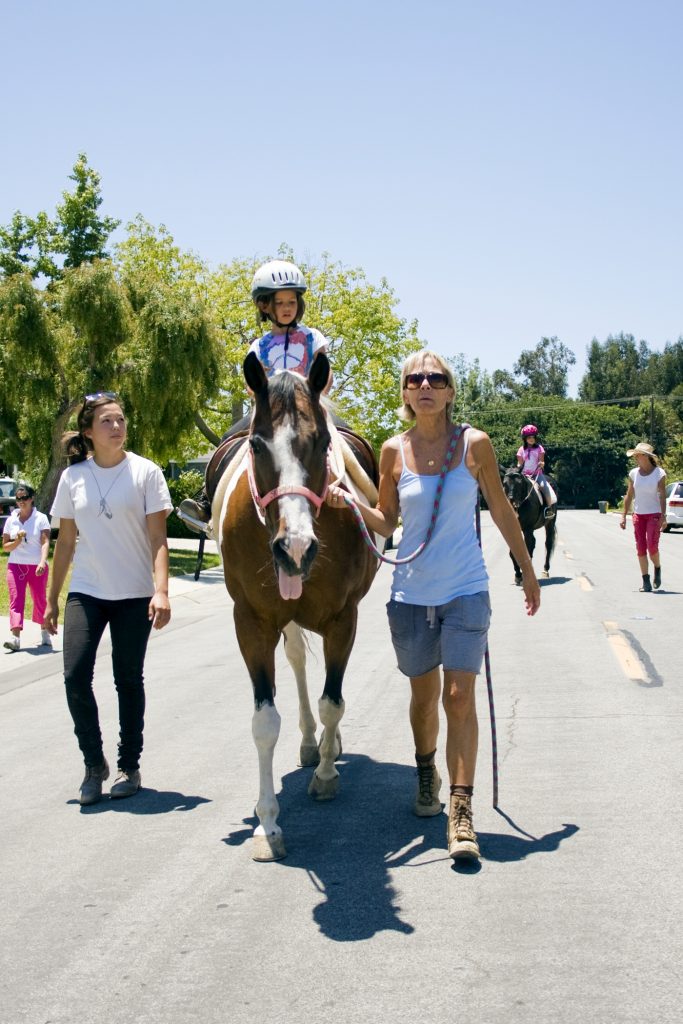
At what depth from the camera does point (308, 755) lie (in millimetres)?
6719

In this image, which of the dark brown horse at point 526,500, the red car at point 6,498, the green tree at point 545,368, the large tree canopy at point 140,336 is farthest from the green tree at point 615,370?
the dark brown horse at point 526,500

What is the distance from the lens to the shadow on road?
19.2 feet

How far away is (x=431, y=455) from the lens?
5223 mm

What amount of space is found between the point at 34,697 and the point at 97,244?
2478 cm

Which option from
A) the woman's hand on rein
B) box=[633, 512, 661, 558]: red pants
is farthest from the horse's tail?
box=[633, 512, 661, 558]: red pants

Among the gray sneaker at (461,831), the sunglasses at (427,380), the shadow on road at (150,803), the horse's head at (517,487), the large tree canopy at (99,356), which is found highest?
the large tree canopy at (99,356)

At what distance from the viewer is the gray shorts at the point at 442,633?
5.01 meters

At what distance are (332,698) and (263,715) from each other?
0.65m

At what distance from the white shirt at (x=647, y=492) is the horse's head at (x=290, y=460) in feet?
43.0

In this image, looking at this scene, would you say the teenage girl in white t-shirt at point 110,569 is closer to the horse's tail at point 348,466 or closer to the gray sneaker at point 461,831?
the horse's tail at point 348,466

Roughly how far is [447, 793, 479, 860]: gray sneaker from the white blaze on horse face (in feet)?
4.64

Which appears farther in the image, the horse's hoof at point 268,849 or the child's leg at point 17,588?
the child's leg at point 17,588

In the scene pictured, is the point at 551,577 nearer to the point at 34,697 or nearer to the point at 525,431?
the point at 525,431

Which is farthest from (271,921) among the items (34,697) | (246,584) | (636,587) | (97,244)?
(97,244)
